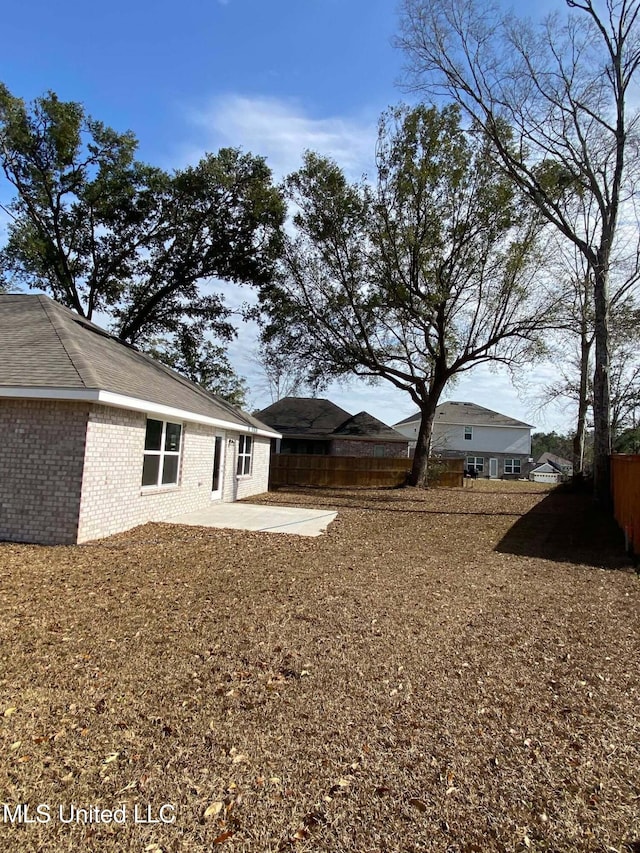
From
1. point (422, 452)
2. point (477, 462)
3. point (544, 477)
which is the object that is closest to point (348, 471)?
point (422, 452)

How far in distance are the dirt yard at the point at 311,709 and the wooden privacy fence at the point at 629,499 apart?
2418mm

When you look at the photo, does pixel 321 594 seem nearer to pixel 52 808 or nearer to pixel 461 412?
pixel 52 808

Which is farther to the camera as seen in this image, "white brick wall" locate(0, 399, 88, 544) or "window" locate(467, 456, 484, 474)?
"window" locate(467, 456, 484, 474)

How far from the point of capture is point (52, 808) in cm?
238

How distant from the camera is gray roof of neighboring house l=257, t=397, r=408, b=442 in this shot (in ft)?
100

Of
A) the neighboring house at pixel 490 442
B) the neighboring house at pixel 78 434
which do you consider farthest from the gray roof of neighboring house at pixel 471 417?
the neighboring house at pixel 78 434

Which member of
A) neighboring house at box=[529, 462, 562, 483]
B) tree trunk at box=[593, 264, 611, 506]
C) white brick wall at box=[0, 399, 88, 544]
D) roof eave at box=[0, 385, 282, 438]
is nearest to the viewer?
roof eave at box=[0, 385, 282, 438]

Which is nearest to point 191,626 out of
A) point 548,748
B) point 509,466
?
point 548,748

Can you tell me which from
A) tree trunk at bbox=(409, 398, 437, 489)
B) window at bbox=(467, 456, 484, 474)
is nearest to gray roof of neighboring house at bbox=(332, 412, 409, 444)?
tree trunk at bbox=(409, 398, 437, 489)

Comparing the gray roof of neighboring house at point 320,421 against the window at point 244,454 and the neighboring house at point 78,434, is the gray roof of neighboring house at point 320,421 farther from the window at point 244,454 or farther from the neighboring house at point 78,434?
the neighboring house at point 78,434

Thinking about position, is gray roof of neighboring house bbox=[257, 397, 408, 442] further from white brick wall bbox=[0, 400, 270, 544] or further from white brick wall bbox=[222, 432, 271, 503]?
white brick wall bbox=[0, 400, 270, 544]

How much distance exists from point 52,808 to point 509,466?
4727 centimetres

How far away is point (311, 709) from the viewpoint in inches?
134

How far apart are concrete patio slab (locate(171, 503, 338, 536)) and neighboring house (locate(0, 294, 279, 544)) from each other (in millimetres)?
789
